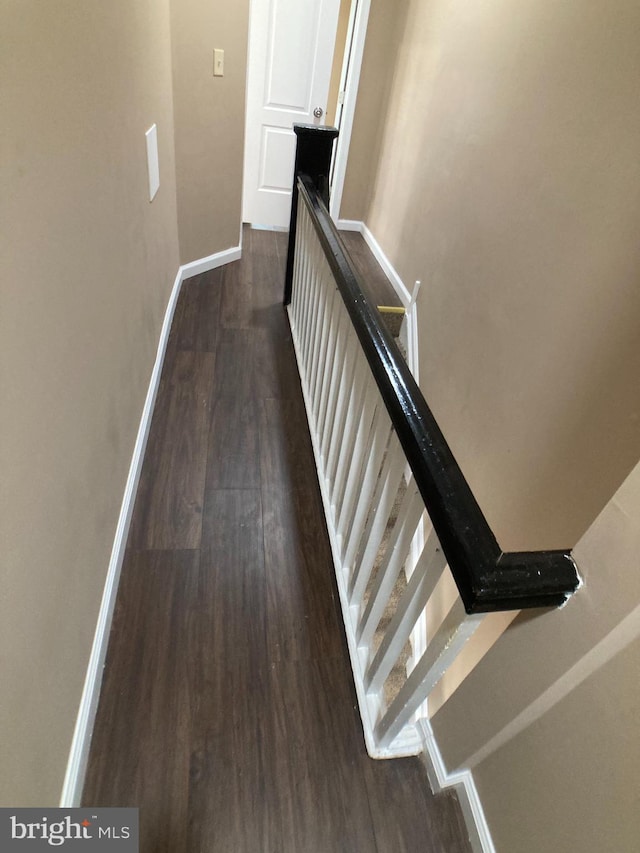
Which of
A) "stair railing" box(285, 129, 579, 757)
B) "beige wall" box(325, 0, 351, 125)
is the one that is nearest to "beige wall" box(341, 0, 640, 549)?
"stair railing" box(285, 129, 579, 757)

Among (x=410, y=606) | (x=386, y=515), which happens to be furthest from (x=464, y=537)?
(x=386, y=515)

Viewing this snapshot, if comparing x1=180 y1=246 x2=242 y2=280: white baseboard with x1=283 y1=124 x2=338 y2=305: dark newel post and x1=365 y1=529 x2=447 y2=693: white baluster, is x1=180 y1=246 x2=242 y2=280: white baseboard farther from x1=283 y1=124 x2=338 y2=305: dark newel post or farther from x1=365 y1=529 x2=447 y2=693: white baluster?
x1=365 y1=529 x2=447 y2=693: white baluster

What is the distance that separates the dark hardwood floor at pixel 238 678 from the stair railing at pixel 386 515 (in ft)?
0.32

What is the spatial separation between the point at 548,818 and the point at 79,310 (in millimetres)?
1412

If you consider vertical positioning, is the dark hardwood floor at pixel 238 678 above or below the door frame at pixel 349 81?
below

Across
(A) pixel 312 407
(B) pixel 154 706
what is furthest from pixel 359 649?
(A) pixel 312 407

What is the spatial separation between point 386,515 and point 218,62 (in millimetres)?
2789

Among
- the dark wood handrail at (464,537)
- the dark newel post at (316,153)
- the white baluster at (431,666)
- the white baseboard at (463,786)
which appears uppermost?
the dark newel post at (316,153)

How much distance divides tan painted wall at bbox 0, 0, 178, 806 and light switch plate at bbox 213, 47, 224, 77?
3.79 feet

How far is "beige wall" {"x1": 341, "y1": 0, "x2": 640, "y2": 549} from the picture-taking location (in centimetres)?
140

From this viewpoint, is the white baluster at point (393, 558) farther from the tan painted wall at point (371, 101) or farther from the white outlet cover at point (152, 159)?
the tan painted wall at point (371, 101)

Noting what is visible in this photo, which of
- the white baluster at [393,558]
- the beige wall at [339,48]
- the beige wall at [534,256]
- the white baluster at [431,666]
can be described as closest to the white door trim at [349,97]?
the beige wall at [339,48]

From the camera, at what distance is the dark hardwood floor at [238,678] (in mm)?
1125

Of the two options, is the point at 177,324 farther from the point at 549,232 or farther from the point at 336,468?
the point at 549,232
